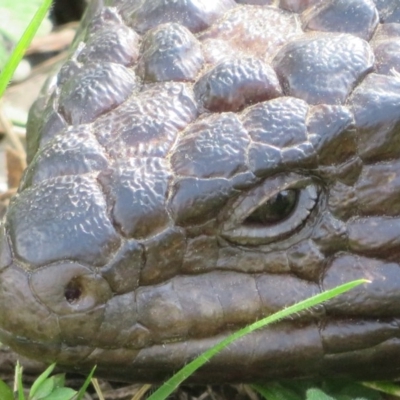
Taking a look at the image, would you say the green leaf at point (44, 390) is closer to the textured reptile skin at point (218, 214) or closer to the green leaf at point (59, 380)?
the green leaf at point (59, 380)

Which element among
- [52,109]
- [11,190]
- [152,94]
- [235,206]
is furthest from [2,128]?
[235,206]

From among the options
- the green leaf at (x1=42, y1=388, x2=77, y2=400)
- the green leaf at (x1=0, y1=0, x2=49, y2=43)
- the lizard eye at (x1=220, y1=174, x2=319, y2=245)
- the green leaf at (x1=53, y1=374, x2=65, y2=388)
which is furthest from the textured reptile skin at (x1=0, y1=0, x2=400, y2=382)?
the green leaf at (x1=0, y1=0, x2=49, y2=43)

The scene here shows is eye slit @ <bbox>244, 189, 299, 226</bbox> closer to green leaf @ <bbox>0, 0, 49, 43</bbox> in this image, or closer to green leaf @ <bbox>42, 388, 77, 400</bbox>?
green leaf @ <bbox>42, 388, 77, 400</bbox>

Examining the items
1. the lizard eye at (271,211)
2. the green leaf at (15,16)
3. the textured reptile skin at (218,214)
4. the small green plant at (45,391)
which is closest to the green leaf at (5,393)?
the small green plant at (45,391)

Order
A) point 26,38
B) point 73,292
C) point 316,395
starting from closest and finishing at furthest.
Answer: point 73,292, point 316,395, point 26,38

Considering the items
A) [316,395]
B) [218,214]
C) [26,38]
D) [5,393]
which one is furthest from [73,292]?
[26,38]

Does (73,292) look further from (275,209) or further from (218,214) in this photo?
(275,209)

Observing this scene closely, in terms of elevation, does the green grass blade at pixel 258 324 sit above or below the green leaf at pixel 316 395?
above

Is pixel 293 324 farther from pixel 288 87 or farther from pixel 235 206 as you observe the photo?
pixel 288 87
